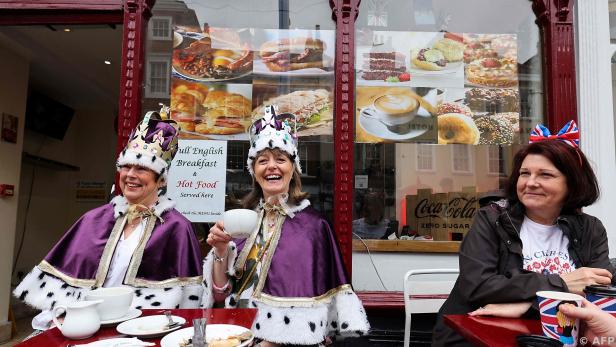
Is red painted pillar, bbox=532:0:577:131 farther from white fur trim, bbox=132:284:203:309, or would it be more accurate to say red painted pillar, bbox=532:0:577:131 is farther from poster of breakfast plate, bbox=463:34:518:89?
white fur trim, bbox=132:284:203:309

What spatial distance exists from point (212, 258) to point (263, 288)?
0.34 m

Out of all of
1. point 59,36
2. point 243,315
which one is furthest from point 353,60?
point 59,36

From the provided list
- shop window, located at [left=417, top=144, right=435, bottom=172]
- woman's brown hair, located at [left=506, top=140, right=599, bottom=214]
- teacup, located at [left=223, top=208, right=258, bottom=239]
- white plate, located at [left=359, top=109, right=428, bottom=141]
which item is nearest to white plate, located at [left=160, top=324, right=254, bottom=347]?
teacup, located at [left=223, top=208, right=258, bottom=239]

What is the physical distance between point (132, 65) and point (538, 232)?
3296 millimetres

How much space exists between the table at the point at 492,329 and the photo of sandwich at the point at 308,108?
225 cm

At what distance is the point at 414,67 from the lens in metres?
3.75

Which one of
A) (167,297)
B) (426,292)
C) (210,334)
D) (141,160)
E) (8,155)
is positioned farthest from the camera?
(8,155)

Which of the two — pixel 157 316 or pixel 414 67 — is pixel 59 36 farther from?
pixel 157 316

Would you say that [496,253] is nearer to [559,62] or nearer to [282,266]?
Result: [282,266]

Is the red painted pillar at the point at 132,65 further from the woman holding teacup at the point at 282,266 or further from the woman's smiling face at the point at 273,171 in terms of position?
the woman's smiling face at the point at 273,171

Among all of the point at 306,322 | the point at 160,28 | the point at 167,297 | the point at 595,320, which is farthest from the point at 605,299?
the point at 160,28

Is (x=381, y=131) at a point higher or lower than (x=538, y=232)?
higher

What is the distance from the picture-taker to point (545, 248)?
1.97 meters

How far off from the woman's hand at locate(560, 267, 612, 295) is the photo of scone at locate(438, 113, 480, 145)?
209cm
